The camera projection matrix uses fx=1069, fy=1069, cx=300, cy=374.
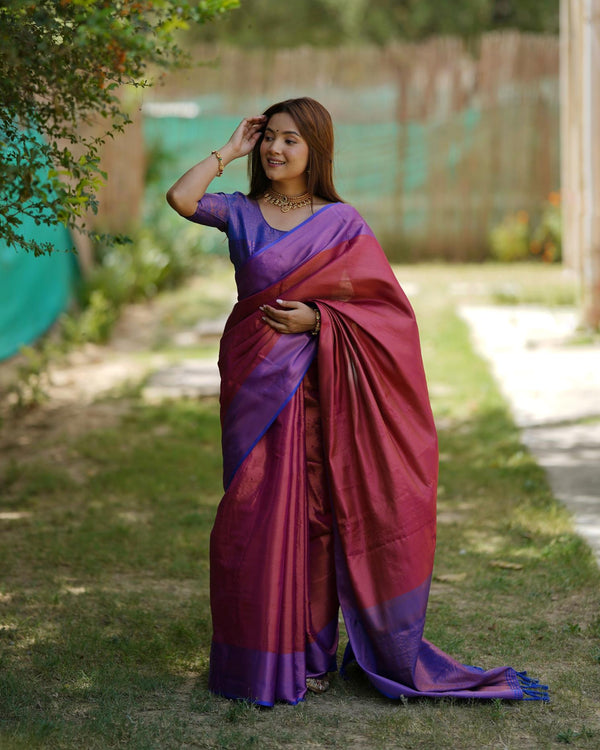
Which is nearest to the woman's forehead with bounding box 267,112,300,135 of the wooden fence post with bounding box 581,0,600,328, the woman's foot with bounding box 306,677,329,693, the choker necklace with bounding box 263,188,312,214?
the choker necklace with bounding box 263,188,312,214

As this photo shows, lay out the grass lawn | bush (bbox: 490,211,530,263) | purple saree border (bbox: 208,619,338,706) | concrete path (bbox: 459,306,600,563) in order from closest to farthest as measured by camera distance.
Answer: the grass lawn, purple saree border (bbox: 208,619,338,706), concrete path (bbox: 459,306,600,563), bush (bbox: 490,211,530,263)

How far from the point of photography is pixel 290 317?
339 cm

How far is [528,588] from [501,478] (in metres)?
1.58

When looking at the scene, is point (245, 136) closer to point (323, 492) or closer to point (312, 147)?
point (312, 147)

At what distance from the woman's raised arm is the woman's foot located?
1.56m

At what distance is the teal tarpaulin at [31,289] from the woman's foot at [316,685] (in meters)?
5.39

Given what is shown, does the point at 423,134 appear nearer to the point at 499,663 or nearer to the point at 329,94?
the point at 329,94

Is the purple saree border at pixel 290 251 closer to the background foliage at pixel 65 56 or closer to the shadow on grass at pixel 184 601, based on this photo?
the background foliage at pixel 65 56

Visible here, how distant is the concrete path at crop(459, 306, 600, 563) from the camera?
5719 millimetres

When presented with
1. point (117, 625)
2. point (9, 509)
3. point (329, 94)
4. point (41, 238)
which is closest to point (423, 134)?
point (329, 94)

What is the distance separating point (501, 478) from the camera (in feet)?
19.8

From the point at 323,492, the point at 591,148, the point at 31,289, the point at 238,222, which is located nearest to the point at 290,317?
the point at 238,222

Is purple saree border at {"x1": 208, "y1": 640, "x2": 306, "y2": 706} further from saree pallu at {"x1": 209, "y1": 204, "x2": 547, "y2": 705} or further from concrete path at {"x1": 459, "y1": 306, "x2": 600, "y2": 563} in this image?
concrete path at {"x1": 459, "y1": 306, "x2": 600, "y2": 563}

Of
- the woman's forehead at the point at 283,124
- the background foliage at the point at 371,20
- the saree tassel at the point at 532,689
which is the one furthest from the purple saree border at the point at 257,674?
the background foliage at the point at 371,20
